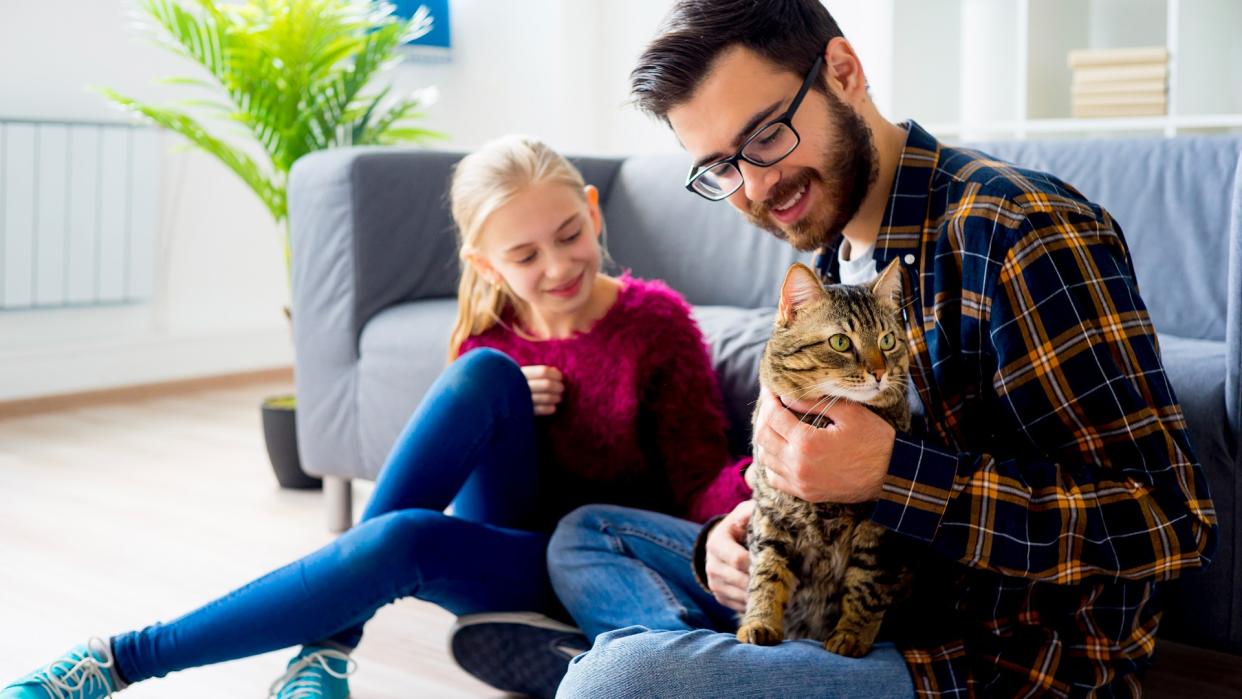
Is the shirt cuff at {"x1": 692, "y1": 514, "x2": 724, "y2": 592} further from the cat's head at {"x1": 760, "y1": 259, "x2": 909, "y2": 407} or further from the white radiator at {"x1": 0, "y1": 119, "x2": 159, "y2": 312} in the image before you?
the white radiator at {"x1": 0, "y1": 119, "x2": 159, "y2": 312}

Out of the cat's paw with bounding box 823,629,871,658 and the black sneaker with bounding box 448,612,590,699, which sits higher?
the cat's paw with bounding box 823,629,871,658

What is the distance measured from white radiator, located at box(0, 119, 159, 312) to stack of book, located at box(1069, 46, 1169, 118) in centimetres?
320

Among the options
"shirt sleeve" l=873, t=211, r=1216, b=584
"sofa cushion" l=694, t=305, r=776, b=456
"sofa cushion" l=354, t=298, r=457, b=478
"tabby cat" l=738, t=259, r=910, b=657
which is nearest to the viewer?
"shirt sleeve" l=873, t=211, r=1216, b=584

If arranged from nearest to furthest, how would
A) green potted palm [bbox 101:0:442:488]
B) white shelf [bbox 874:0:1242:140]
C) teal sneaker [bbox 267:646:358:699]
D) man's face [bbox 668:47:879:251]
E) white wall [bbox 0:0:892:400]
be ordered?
man's face [bbox 668:47:879:251] → teal sneaker [bbox 267:646:358:699] → green potted palm [bbox 101:0:442:488] → white shelf [bbox 874:0:1242:140] → white wall [bbox 0:0:892:400]

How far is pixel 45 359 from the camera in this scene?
4070 mm

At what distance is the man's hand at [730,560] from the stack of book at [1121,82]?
2.55 metres

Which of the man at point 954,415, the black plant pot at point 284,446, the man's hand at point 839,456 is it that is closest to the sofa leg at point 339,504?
the black plant pot at point 284,446

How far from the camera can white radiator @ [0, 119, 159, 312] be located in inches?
153

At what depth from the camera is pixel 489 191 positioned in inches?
74.7

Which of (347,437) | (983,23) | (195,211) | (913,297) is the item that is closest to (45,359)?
(195,211)

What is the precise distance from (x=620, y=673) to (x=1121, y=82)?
9.48 feet

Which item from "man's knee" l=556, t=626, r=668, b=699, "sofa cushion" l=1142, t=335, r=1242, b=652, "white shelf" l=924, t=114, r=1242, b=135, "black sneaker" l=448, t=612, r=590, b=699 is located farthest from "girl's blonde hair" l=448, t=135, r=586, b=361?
"white shelf" l=924, t=114, r=1242, b=135

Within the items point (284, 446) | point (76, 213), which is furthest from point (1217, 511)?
point (76, 213)

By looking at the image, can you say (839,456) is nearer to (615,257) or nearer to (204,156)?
(615,257)
